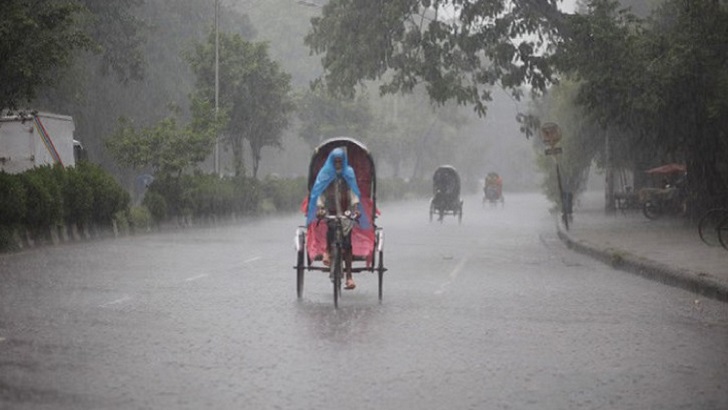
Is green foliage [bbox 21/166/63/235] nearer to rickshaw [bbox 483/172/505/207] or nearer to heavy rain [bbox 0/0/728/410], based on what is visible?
heavy rain [bbox 0/0/728/410]

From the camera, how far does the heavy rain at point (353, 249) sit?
7.82m

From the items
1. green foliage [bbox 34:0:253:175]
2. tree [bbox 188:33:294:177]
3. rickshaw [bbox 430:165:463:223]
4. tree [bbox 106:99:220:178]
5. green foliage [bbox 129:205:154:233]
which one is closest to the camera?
green foliage [bbox 129:205:154:233]

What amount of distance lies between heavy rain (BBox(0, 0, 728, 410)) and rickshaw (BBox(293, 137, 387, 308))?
4 cm

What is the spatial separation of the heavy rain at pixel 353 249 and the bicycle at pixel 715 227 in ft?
0.36

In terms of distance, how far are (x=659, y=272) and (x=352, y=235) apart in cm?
569

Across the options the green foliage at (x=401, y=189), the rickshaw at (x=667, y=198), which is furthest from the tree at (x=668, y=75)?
the green foliage at (x=401, y=189)

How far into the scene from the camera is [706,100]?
27.3 metres

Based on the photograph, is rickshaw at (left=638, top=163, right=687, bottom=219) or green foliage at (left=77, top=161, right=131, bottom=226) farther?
rickshaw at (left=638, top=163, right=687, bottom=219)

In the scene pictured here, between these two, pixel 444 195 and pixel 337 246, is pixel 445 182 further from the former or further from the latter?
pixel 337 246

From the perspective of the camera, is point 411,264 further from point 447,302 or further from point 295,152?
point 295,152

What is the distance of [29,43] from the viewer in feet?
67.8

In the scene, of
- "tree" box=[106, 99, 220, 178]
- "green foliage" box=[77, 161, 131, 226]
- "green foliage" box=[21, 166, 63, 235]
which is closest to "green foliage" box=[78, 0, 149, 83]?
"tree" box=[106, 99, 220, 178]

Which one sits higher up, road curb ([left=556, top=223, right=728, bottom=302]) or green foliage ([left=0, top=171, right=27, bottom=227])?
green foliage ([left=0, top=171, right=27, bottom=227])

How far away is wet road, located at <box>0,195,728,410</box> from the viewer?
7168 millimetres
